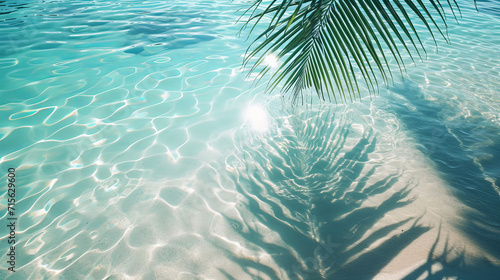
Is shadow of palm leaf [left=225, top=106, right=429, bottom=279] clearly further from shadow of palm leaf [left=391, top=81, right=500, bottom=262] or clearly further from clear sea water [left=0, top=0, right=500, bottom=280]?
shadow of palm leaf [left=391, top=81, right=500, bottom=262]

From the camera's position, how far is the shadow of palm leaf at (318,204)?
1.92m

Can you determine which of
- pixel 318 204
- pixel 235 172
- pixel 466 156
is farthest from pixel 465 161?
pixel 235 172

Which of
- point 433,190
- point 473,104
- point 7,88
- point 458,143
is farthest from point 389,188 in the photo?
point 7,88

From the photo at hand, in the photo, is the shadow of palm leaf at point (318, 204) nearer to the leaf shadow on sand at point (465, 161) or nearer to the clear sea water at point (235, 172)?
the clear sea water at point (235, 172)

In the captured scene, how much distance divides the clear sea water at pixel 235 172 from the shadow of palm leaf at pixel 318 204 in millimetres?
14

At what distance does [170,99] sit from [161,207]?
1895 mm

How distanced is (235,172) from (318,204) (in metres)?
0.89

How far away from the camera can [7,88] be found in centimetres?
392

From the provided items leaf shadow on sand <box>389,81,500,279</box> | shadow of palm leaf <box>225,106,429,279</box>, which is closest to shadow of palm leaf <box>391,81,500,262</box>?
leaf shadow on sand <box>389,81,500,279</box>

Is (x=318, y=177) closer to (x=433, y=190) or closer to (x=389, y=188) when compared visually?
(x=389, y=188)

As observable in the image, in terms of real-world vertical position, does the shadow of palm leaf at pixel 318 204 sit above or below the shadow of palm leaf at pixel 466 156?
below

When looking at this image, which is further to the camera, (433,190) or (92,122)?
(92,122)

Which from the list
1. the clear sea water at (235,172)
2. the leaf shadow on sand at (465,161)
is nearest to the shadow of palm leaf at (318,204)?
the clear sea water at (235,172)

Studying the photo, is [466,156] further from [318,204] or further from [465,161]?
[318,204]
